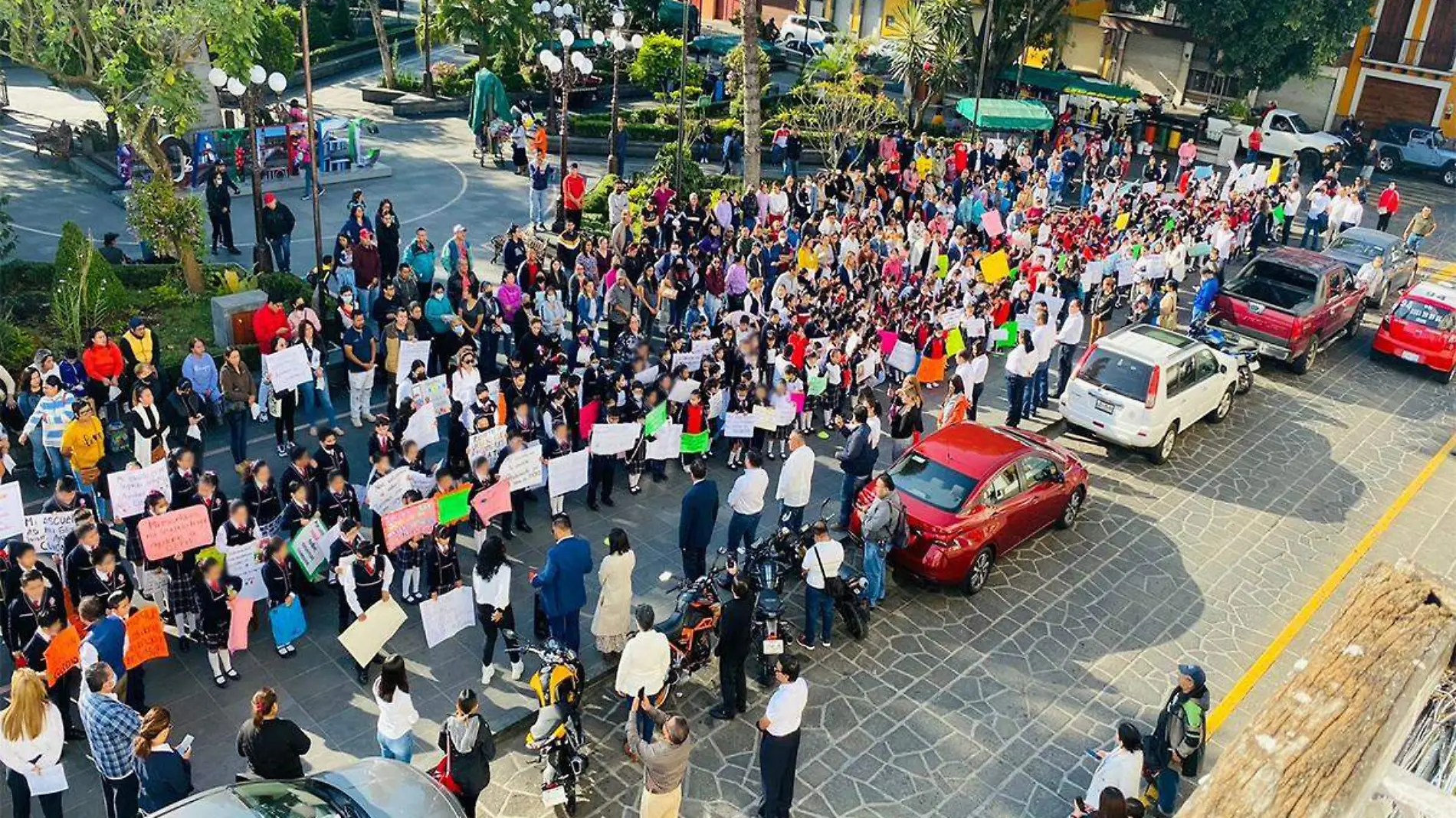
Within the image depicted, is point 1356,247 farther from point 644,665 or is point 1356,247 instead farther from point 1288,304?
point 644,665

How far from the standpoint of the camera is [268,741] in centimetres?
844

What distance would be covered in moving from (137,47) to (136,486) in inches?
370

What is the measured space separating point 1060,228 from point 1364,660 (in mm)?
21706

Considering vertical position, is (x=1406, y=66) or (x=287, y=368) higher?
(x=1406, y=66)

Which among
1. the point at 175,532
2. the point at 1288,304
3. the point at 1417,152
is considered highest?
the point at 1417,152

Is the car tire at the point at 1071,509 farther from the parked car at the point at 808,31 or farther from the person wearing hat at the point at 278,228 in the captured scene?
the parked car at the point at 808,31

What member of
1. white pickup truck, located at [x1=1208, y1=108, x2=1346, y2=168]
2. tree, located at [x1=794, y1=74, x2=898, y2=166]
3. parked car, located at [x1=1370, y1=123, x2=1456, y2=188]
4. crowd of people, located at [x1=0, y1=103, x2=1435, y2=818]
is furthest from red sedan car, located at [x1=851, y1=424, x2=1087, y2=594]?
parked car, located at [x1=1370, y1=123, x2=1456, y2=188]

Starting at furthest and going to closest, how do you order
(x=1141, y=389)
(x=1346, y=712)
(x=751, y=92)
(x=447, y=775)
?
(x=751, y=92) < (x=1141, y=389) < (x=447, y=775) < (x=1346, y=712)

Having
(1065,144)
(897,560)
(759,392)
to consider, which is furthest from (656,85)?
(897,560)

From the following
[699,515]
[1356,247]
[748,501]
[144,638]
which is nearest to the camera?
[144,638]

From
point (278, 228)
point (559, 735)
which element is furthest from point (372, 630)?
point (278, 228)

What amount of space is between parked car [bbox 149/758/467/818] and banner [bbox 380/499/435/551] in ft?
11.4

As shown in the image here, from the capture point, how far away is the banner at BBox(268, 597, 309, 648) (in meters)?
11.1

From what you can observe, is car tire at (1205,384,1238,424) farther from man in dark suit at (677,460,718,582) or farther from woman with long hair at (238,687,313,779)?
woman with long hair at (238,687,313,779)
